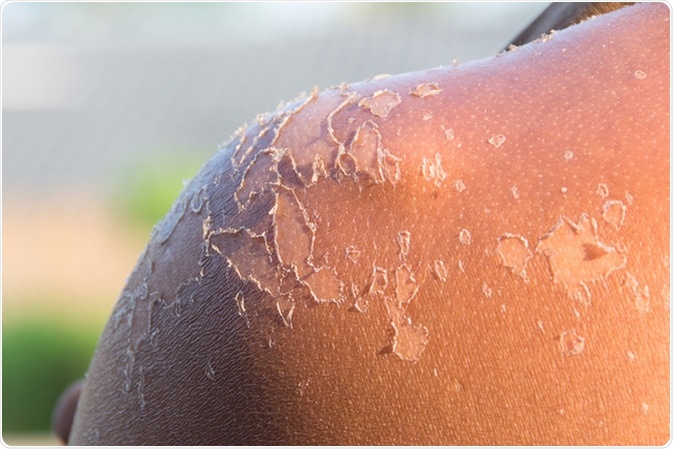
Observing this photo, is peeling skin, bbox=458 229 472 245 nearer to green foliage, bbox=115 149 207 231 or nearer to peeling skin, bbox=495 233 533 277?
peeling skin, bbox=495 233 533 277

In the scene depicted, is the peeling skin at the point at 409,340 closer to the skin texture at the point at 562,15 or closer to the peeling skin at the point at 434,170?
the peeling skin at the point at 434,170

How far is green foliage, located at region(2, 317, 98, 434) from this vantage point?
10.1 ft

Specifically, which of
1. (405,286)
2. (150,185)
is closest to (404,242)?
(405,286)

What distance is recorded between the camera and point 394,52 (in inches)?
254

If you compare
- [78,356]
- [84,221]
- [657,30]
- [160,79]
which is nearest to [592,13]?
[657,30]

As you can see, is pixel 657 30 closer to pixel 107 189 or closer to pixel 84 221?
pixel 84 221

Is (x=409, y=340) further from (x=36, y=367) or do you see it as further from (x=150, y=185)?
(x=150, y=185)

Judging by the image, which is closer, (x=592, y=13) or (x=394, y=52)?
(x=592, y=13)

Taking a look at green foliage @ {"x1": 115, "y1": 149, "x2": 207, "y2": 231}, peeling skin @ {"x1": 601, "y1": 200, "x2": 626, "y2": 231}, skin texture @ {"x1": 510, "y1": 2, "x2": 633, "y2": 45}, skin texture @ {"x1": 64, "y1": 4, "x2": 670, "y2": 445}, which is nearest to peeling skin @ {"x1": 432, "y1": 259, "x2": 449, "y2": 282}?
skin texture @ {"x1": 64, "y1": 4, "x2": 670, "y2": 445}

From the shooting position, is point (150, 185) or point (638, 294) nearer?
point (638, 294)

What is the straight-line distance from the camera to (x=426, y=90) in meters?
0.49

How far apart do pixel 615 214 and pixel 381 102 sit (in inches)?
7.0

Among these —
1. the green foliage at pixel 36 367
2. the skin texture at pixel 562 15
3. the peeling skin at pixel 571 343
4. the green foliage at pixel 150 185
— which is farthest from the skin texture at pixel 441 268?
the green foliage at pixel 150 185

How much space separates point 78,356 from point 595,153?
308 centimetres
